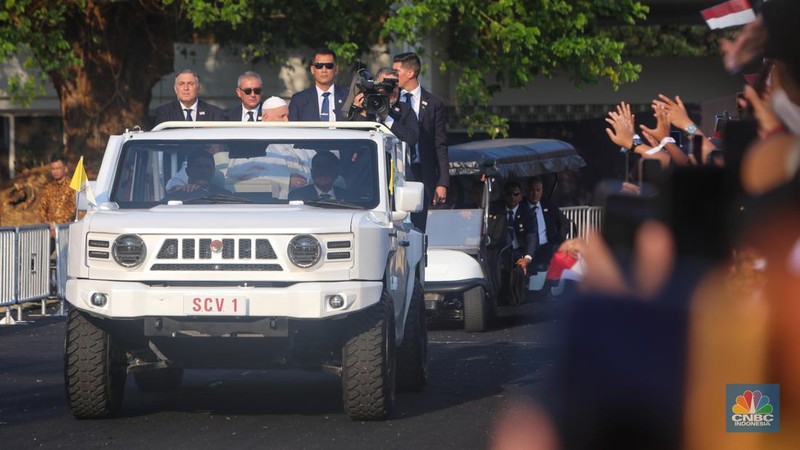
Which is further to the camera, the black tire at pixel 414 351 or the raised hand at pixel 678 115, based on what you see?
the black tire at pixel 414 351

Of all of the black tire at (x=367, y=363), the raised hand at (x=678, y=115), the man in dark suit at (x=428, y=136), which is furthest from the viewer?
the man in dark suit at (x=428, y=136)

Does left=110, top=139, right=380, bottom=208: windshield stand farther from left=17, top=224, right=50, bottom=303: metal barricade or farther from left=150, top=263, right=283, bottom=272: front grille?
left=17, top=224, right=50, bottom=303: metal barricade

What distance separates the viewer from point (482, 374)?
12.3 m

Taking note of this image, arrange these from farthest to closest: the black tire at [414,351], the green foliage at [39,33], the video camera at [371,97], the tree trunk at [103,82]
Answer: the tree trunk at [103,82] → the green foliage at [39,33] → the video camera at [371,97] → the black tire at [414,351]

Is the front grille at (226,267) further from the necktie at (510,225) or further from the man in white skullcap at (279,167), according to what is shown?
the necktie at (510,225)

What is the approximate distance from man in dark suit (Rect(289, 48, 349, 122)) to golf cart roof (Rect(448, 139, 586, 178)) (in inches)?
200

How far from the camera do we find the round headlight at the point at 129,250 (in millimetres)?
9336

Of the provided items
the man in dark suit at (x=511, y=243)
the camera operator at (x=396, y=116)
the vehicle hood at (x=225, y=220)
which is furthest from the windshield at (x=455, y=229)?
the vehicle hood at (x=225, y=220)

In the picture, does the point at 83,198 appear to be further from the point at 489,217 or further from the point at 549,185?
the point at 549,185

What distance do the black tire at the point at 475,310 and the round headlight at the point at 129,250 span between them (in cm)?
728

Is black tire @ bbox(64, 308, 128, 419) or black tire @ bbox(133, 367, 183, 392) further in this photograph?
black tire @ bbox(133, 367, 183, 392)

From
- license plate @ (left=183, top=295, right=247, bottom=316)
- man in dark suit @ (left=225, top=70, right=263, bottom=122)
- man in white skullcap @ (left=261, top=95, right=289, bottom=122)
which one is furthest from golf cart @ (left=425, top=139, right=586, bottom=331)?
license plate @ (left=183, top=295, right=247, bottom=316)

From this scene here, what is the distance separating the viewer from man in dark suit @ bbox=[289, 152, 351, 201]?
10.3 m

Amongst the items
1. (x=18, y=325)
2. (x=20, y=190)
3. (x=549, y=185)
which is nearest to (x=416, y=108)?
(x=18, y=325)
